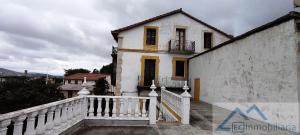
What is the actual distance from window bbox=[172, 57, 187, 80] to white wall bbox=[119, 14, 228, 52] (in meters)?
1.36

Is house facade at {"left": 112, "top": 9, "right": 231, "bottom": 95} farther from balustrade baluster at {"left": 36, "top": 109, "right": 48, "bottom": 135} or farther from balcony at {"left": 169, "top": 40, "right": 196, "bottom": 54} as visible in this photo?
balustrade baluster at {"left": 36, "top": 109, "right": 48, "bottom": 135}

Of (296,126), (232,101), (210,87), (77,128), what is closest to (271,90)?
(296,126)

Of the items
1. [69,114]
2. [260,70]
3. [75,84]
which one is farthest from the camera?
[75,84]

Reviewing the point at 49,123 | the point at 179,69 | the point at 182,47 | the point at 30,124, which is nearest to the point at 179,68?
the point at 179,69

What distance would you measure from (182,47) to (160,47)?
70.7 inches

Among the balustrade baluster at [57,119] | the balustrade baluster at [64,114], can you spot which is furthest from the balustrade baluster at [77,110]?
the balustrade baluster at [57,119]

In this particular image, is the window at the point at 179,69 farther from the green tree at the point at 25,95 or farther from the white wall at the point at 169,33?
the green tree at the point at 25,95

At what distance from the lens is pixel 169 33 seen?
15.0 metres

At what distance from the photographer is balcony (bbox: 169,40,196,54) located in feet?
48.0

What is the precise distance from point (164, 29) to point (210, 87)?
6406 millimetres

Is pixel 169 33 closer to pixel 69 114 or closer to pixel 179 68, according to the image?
pixel 179 68

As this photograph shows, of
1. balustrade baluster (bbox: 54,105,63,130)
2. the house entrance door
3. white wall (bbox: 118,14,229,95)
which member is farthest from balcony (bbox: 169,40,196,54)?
balustrade baluster (bbox: 54,105,63,130)

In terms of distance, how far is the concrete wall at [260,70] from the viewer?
5230 millimetres

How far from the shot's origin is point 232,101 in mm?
8211
